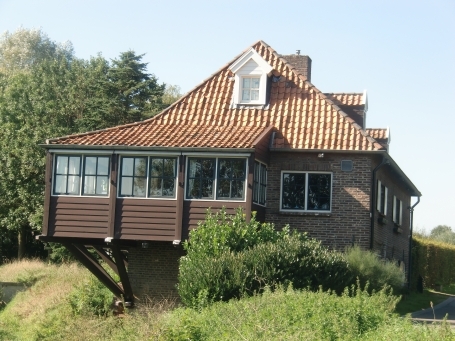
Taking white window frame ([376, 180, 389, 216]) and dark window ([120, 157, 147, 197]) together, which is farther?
white window frame ([376, 180, 389, 216])

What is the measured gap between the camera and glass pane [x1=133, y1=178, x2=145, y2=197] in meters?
24.3

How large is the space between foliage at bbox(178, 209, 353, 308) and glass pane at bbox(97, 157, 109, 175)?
3.76 metres

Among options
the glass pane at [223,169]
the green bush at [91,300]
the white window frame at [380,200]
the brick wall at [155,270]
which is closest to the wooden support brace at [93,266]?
the brick wall at [155,270]

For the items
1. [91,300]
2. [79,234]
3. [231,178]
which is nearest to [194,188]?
[231,178]

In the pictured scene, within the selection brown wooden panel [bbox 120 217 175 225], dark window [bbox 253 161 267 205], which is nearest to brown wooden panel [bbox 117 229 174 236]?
brown wooden panel [bbox 120 217 175 225]

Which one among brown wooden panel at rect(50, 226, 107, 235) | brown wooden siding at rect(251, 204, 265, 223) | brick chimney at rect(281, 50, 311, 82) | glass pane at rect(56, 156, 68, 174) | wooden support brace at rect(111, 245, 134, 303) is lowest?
wooden support brace at rect(111, 245, 134, 303)

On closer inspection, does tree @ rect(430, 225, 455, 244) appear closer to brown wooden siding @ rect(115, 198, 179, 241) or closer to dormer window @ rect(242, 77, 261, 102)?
dormer window @ rect(242, 77, 261, 102)

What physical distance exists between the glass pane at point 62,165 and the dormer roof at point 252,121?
50 cm

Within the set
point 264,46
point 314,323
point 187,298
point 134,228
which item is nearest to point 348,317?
point 314,323

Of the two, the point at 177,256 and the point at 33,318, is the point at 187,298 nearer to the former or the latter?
the point at 177,256

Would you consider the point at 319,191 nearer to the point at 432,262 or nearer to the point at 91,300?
the point at 91,300

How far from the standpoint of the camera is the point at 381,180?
27203mm

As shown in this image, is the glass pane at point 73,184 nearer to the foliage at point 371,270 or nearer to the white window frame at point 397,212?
the foliage at point 371,270

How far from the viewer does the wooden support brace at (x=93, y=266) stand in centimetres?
2544
